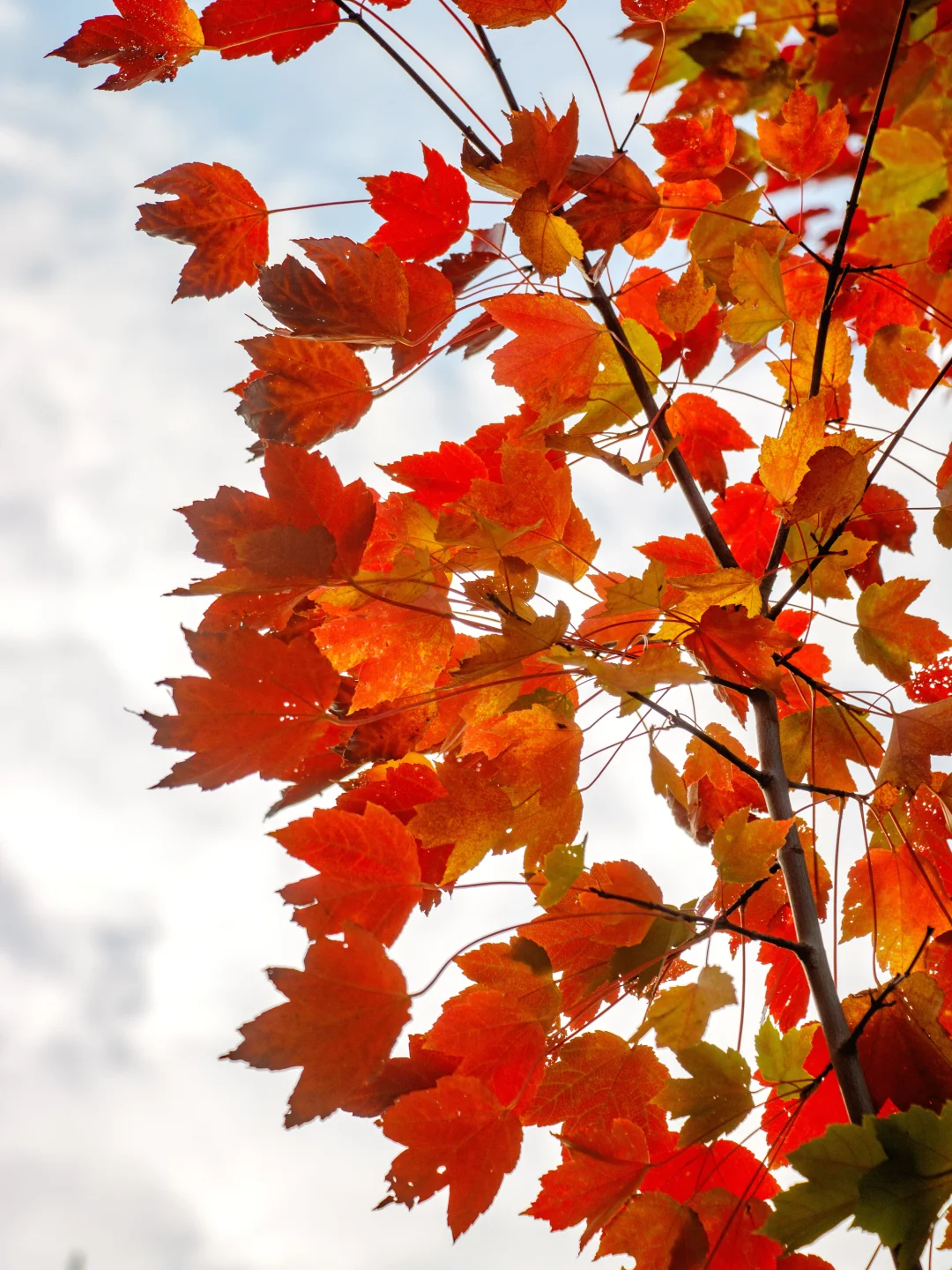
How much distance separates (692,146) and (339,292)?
48 cm

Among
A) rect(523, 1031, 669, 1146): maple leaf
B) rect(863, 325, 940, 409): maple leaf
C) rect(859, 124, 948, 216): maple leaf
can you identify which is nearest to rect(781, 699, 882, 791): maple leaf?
rect(523, 1031, 669, 1146): maple leaf

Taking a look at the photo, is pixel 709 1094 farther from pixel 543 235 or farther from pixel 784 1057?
pixel 543 235

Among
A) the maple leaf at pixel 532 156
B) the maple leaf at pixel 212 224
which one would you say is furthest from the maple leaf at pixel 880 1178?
the maple leaf at pixel 212 224

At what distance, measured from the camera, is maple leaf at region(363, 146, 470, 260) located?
Answer: 29.1 inches

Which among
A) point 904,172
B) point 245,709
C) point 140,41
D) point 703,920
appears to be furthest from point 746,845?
point 904,172

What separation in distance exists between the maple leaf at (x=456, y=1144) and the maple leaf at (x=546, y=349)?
0.44m

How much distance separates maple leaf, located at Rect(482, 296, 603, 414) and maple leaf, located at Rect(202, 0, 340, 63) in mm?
309

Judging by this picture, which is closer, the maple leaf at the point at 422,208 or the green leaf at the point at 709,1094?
the green leaf at the point at 709,1094

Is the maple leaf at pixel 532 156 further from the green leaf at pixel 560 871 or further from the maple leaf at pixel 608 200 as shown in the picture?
the green leaf at pixel 560 871

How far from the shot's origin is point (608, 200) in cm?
70

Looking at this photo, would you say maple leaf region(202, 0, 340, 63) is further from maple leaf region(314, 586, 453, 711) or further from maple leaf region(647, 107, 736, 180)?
maple leaf region(314, 586, 453, 711)

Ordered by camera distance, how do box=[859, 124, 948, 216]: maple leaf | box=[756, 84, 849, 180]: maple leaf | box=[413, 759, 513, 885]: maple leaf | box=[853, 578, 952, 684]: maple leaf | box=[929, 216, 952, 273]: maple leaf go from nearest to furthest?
box=[413, 759, 513, 885]: maple leaf, box=[853, 578, 952, 684]: maple leaf, box=[756, 84, 849, 180]: maple leaf, box=[929, 216, 952, 273]: maple leaf, box=[859, 124, 948, 216]: maple leaf

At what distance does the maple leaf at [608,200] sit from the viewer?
2.25 ft

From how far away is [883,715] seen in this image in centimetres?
63
